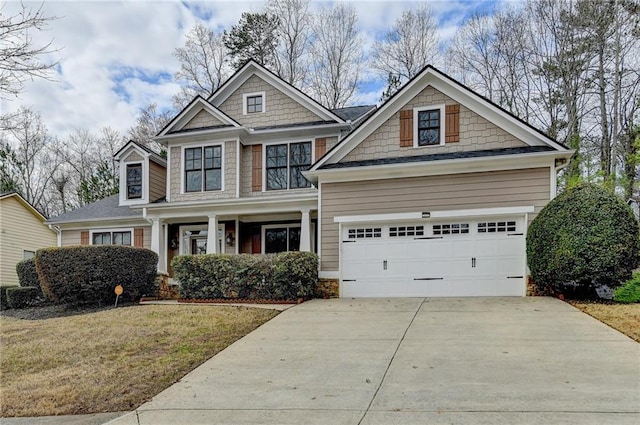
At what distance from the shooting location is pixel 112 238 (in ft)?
57.4

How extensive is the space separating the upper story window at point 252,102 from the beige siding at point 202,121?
3.99 ft

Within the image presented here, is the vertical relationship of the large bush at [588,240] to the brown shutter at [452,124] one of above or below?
A: below

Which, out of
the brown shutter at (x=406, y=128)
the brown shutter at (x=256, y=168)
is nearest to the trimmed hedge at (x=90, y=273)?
the brown shutter at (x=256, y=168)

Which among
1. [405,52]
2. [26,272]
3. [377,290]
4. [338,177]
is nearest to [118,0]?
[338,177]

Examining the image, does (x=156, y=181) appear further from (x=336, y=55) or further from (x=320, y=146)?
(x=336, y=55)

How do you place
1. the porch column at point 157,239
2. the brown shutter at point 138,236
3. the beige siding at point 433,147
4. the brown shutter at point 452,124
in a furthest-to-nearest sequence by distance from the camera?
the brown shutter at point 138,236, the porch column at point 157,239, the brown shutter at point 452,124, the beige siding at point 433,147

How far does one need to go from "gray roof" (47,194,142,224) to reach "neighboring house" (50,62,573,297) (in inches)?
72.9

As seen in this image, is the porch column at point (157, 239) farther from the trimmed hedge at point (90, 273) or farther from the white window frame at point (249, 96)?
the white window frame at point (249, 96)

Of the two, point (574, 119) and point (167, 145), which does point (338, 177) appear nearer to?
point (167, 145)

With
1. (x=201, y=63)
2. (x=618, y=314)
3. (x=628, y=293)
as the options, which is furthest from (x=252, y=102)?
(x=201, y=63)

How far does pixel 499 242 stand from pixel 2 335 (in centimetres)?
1112

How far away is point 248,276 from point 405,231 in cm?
424

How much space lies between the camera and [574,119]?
20.9 meters

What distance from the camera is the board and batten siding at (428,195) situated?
1130cm
